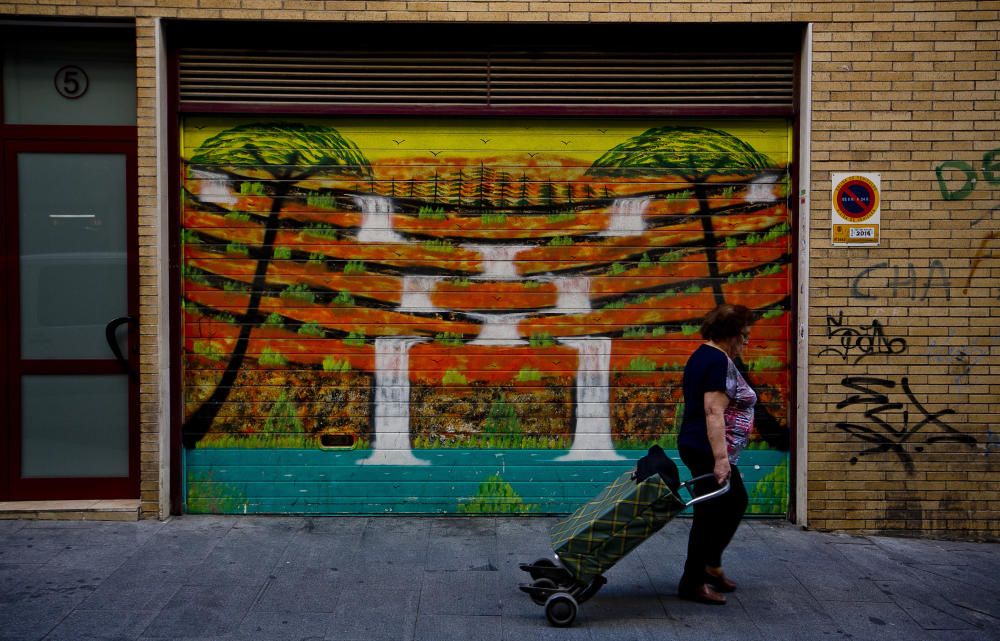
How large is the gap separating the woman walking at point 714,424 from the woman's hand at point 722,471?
33mm

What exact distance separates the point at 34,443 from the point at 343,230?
2.98 metres

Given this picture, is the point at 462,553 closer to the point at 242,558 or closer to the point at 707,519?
the point at 242,558

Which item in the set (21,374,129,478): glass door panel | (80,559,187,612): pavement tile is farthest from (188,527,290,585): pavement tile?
(21,374,129,478): glass door panel

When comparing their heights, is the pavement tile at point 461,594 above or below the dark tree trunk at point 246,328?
below

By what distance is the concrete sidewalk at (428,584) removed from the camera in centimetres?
498

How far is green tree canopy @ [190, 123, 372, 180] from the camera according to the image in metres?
7.00

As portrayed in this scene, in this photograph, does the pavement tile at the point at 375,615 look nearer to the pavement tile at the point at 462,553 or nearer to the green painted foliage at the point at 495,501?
the pavement tile at the point at 462,553

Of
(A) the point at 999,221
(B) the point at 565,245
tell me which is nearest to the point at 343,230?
(B) the point at 565,245

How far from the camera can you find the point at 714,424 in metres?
5.17

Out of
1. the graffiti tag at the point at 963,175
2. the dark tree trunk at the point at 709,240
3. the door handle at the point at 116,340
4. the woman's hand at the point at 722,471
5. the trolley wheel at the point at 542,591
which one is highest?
the graffiti tag at the point at 963,175

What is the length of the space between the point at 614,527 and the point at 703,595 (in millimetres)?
945

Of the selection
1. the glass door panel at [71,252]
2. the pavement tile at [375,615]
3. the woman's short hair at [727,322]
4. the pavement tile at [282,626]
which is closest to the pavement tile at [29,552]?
the glass door panel at [71,252]

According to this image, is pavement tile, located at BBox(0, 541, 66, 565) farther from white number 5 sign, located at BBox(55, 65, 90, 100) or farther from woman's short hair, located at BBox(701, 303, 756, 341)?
woman's short hair, located at BBox(701, 303, 756, 341)

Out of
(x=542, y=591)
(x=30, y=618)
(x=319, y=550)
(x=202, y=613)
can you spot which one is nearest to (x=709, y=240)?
(x=542, y=591)
